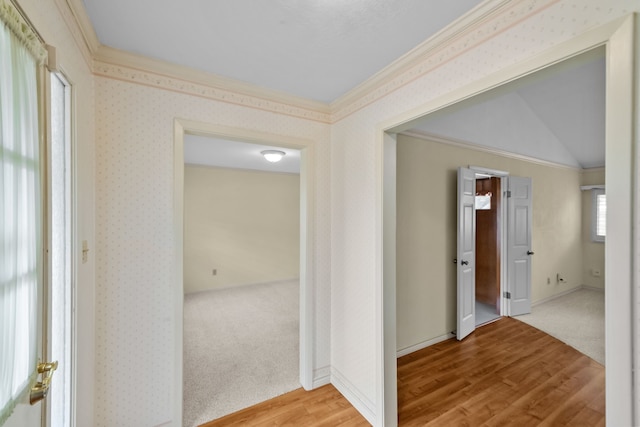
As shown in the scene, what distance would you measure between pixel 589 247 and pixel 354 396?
5941 millimetres

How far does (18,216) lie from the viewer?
76 cm

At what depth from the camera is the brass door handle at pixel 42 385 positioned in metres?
0.81

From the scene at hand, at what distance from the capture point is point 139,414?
5.60ft

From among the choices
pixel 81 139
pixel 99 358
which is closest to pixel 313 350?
pixel 99 358

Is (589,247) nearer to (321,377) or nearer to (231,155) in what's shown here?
(321,377)

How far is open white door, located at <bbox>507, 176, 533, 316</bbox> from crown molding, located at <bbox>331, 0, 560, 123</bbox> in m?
3.08

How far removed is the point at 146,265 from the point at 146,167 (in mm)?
660

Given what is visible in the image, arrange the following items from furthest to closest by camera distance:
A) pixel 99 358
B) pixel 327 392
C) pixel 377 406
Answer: pixel 327 392 → pixel 377 406 → pixel 99 358

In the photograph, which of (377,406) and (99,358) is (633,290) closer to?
(377,406)

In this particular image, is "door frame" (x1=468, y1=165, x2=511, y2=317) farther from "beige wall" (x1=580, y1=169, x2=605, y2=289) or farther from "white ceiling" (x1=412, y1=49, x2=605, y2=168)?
"beige wall" (x1=580, y1=169, x2=605, y2=289)

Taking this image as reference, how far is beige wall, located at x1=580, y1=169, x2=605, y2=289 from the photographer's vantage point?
4961mm

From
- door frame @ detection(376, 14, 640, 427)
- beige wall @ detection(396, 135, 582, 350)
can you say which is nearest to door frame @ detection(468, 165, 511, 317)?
beige wall @ detection(396, 135, 582, 350)

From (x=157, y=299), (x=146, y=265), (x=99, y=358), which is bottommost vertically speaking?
(x=99, y=358)

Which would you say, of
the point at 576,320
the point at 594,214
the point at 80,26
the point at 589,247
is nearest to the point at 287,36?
the point at 80,26
